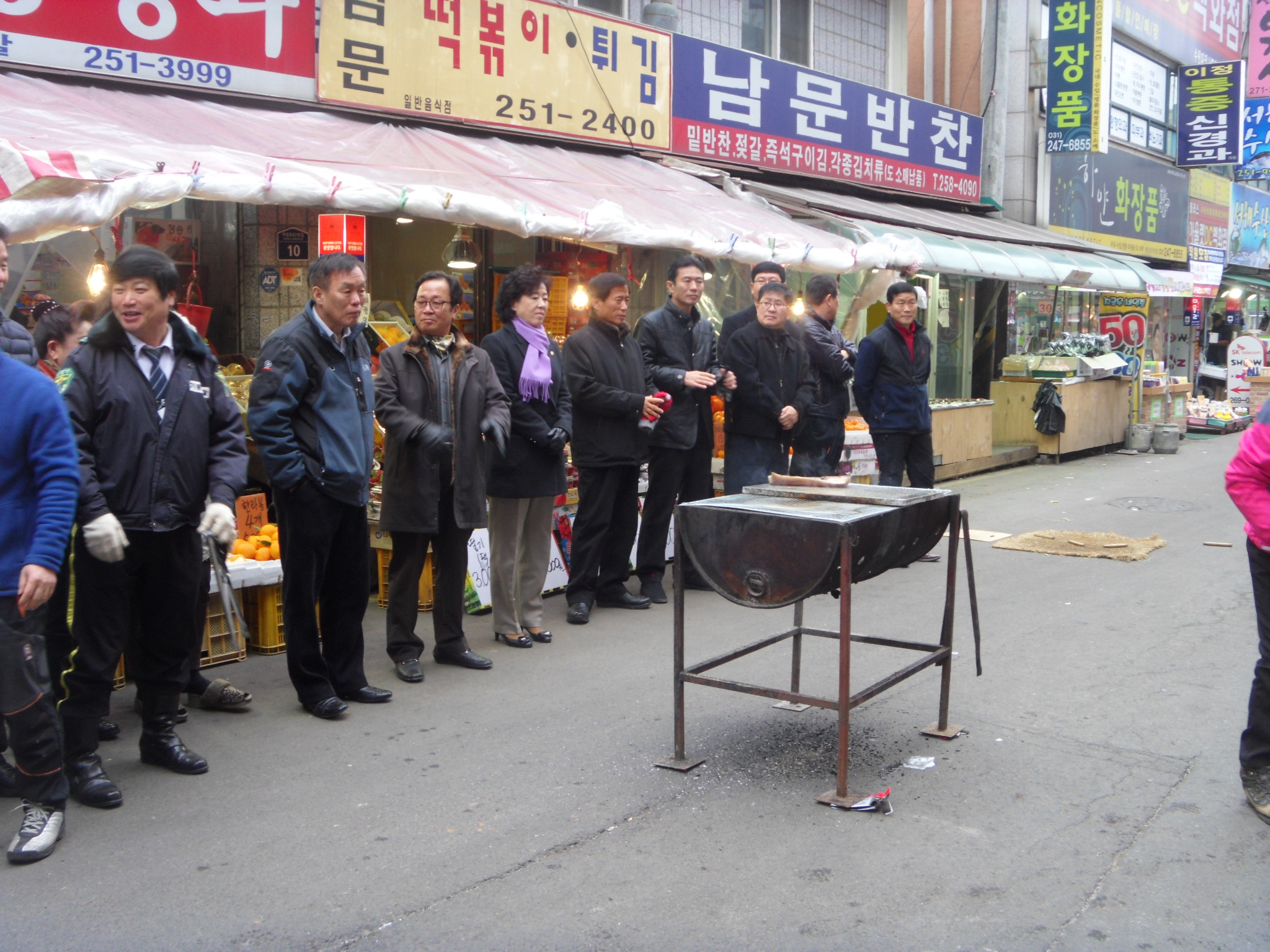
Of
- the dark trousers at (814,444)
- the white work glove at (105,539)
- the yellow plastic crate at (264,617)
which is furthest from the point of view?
the dark trousers at (814,444)

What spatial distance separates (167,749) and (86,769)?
1.09ft

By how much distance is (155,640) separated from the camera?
4297 mm

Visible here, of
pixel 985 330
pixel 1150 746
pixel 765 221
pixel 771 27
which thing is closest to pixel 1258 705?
pixel 1150 746

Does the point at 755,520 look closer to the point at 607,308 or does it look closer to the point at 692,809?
the point at 692,809

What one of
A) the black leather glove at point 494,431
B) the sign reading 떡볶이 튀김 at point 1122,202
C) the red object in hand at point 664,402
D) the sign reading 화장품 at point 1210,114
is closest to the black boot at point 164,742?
the black leather glove at point 494,431

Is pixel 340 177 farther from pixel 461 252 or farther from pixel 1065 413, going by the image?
pixel 1065 413

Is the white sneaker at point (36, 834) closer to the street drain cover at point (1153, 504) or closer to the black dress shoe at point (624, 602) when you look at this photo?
the black dress shoe at point (624, 602)

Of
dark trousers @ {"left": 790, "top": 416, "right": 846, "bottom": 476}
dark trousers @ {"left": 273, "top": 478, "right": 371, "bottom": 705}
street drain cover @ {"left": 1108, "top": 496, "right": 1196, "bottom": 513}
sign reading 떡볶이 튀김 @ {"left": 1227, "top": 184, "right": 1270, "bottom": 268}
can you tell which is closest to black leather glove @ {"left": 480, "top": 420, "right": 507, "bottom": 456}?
dark trousers @ {"left": 273, "top": 478, "right": 371, "bottom": 705}

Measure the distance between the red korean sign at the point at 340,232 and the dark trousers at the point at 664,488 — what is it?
2.16 m

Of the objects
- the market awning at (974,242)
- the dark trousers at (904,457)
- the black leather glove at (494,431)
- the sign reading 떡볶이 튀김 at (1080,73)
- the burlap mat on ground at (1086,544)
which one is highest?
the sign reading 떡볶이 튀김 at (1080,73)

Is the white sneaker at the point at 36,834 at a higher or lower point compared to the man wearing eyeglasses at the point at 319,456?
lower

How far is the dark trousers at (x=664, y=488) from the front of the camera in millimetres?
7172

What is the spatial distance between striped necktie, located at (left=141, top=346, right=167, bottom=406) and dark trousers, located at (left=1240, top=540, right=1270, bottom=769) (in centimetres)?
387

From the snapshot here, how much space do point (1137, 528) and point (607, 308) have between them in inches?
226
